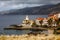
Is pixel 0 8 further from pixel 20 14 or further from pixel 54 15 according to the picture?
pixel 54 15

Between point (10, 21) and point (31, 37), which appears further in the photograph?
point (10, 21)

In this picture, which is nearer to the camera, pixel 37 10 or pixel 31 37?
pixel 31 37

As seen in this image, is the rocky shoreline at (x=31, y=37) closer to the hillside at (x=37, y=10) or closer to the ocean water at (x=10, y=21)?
the ocean water at (x=10, y=21)

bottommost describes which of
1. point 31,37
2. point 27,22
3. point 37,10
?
point 31,37

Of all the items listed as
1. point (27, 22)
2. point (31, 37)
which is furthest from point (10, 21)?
point (31, 37)

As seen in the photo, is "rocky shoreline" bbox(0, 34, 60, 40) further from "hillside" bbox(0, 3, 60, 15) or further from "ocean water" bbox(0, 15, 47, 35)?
"hillside" bbox(0, 3, 60, 15)

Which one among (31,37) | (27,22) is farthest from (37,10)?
(31,37)

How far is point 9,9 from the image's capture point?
321cm

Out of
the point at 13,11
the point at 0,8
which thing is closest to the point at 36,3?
the point at 13,11

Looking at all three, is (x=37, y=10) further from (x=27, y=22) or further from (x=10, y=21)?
(x=10, y=21)

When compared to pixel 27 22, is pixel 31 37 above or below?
below

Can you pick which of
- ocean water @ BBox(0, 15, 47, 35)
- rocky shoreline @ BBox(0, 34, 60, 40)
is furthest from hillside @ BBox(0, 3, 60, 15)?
rocky shoreline @ BBox(0, 34, 60, 40)

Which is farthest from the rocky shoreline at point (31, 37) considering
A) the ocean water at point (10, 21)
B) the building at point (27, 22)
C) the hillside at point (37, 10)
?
the hillside at point (37, 10)

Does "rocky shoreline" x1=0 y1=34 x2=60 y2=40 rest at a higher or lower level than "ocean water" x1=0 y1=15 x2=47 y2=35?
lower
